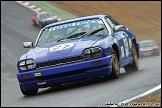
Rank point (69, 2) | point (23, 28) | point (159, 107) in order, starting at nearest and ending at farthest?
point (159, 107) → point (23, 28) → point (69, 2)

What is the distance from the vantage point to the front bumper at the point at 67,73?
9.23m

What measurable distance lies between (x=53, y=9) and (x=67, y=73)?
36676 mm

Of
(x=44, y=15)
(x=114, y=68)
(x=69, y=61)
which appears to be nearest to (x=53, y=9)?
(x=44, y=15)

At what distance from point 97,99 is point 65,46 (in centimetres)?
253

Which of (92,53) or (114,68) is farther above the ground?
(92,53)

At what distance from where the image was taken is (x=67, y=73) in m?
9.28

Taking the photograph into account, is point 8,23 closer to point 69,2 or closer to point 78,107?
point 69,2

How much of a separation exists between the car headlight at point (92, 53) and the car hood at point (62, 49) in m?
0.09

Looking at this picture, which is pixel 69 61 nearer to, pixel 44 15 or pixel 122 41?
pixel 122 41

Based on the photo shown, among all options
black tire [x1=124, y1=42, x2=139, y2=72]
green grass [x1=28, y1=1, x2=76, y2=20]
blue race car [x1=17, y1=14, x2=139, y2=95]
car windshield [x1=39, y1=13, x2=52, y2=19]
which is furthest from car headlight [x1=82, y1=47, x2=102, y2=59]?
green grass [x1=28, y1=1, x2=76, y2=20]

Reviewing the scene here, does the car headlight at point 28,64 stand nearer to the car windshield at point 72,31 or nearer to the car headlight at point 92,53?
the car headlight at point 92,53

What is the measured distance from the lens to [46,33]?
11.1 meters

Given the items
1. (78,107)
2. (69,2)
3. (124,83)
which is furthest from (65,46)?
(69,2)

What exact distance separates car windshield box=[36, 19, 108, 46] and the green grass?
30.4m
